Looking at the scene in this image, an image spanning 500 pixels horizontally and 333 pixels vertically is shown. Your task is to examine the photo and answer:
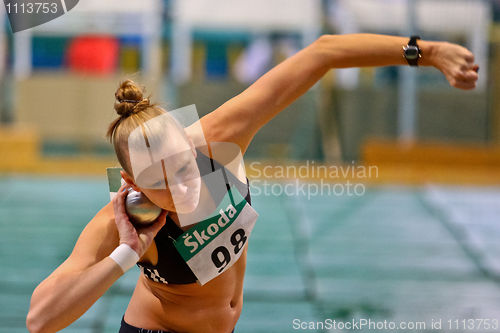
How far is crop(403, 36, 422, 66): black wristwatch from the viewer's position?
163cm

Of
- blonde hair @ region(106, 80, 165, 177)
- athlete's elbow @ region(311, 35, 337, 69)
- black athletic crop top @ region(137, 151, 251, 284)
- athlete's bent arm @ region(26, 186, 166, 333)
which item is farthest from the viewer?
athlete's elbow @ region(311, 35, 337, 69)

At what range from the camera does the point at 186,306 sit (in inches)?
64.1

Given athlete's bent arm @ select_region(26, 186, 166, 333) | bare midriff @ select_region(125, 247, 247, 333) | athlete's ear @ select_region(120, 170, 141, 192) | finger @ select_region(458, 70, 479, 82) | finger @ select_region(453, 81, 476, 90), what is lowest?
bare midriff @ select_region(125, 247, 247, 333)

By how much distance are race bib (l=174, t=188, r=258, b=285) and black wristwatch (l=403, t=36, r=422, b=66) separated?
0.54 m

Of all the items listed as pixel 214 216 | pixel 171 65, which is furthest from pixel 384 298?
pixel 171 65

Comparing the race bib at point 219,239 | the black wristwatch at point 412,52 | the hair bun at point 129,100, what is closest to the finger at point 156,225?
the race bib at point 219,239

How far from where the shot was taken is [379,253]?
4293 mm

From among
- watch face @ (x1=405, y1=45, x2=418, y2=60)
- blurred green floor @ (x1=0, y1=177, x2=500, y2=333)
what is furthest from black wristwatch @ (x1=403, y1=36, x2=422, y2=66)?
blurred green floor @ (x1=0, y1=177, x2=500, y2=333)

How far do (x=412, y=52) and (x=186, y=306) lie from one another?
0.84 meters

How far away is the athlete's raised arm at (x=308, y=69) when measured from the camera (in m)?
1.58

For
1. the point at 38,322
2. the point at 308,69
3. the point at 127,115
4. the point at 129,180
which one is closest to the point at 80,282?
the point at 38,322

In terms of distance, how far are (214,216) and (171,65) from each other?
817 cm

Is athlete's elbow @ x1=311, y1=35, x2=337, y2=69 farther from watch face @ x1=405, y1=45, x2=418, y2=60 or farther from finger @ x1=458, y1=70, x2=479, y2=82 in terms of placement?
finger @ x1=458, y1=70, x2=479, y2=82

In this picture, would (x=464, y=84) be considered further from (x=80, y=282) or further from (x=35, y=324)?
(x=35, y=324)
